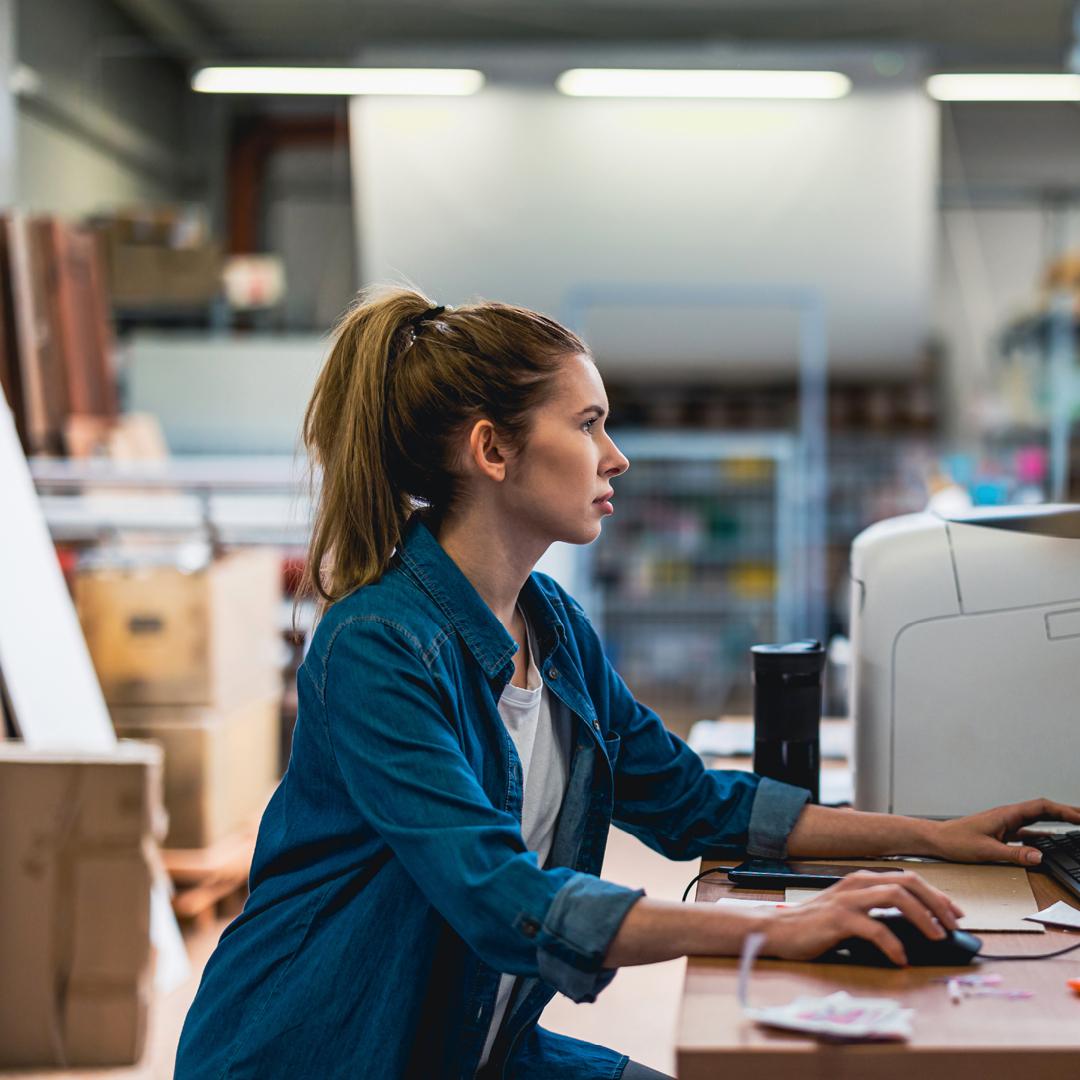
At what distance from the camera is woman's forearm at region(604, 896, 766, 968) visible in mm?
968

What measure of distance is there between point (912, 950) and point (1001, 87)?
5380 mm

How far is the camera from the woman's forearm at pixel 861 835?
4.38 ft

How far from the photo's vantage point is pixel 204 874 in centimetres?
317

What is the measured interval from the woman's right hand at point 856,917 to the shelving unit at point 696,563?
15.3 ft

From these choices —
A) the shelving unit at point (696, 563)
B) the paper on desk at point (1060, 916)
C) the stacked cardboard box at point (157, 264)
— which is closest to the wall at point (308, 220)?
the stacked cardboard box at point (157, 264)

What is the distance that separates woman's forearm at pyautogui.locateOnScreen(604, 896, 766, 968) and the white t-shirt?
0.26 metres

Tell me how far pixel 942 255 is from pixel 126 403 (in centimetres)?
570

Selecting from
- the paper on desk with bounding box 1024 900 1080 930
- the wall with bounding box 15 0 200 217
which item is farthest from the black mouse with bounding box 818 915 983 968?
the wall with bounding box 15 0 200 217

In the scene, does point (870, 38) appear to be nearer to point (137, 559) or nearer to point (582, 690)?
point (137, 559)

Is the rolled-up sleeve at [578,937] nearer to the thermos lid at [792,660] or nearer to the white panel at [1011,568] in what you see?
the thermos lid at [792,660]

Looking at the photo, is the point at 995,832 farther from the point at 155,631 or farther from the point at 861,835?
the point at 155,631

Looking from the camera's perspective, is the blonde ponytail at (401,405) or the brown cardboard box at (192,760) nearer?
the blonde ponytail at (401,405)

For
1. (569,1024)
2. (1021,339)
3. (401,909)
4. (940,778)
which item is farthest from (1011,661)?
(1021,339)

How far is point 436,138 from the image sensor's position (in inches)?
215
